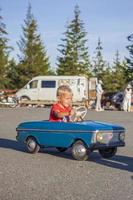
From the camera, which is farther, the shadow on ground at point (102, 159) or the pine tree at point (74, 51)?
the pine tree at point (74, 51)

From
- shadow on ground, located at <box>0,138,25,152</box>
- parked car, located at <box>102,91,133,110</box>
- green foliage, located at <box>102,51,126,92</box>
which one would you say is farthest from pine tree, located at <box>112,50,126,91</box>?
shadow on ground, located at <box>0,138,25,152</box>

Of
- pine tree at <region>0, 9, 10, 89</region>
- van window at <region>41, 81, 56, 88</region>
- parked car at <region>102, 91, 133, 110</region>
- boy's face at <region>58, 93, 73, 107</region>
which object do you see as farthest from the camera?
pine tree at <region>0, 9, 10, 89</region>

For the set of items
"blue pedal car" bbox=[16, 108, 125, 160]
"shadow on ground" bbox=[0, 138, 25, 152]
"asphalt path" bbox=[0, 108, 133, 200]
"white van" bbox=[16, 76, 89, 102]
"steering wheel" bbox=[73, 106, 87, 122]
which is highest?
"white van" bbox=[16, 76, 89, 102]

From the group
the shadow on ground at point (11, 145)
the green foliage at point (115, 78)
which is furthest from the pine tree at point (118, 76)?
the shadow on ground at point (11, 145)

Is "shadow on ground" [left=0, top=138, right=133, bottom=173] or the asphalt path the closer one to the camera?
the asphalt path

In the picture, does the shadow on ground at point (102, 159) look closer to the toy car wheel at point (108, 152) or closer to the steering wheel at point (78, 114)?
the toy car wheel at point (108, 152)

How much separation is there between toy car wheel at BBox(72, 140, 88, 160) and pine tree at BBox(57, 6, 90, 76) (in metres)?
60.2

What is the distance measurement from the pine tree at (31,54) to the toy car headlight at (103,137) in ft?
193

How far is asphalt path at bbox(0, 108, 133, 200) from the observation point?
283 inches

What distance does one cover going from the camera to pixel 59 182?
809 cm

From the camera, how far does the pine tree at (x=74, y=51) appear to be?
71.3 meters

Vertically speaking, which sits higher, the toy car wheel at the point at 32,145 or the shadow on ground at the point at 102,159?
the toy car wheel at the point at 32,145

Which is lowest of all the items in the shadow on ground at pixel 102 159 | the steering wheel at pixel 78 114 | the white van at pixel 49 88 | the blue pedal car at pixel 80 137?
the shadow on ground at pixel 102 159

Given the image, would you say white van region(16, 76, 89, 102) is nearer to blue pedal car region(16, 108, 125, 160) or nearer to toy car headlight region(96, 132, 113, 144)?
blue pedal car region(16, 108, 125, 160)
